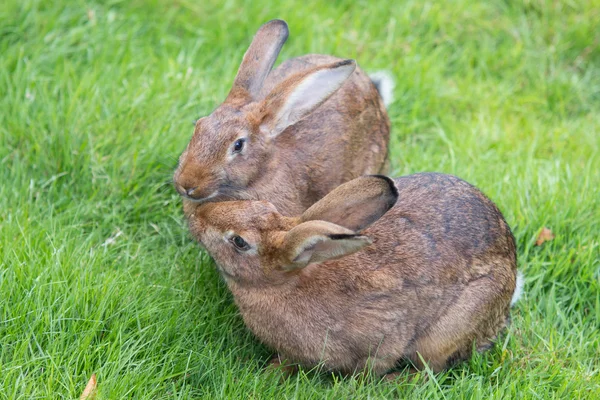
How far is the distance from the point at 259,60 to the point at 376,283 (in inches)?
61.8

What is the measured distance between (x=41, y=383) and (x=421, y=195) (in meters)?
2.17

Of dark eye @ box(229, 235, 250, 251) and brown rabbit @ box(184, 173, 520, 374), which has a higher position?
dark eye @ box(229, 235, 250, 251)

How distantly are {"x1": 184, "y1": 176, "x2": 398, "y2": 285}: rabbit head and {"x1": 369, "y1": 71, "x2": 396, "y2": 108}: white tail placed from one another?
204 centimetres

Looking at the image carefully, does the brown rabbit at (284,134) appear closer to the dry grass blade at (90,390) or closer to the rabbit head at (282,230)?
the rabbit head at (282,230)

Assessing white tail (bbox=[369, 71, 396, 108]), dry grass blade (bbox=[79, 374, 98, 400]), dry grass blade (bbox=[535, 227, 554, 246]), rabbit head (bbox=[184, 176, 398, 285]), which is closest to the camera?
dry grass blade (bbox=[79, 374, 98, 400])

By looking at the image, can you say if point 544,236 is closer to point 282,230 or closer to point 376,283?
point 376,283

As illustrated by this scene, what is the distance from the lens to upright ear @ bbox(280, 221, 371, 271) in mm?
3891

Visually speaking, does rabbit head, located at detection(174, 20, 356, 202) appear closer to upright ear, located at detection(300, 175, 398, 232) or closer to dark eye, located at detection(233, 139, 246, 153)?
dark eye, located at detection(233, 139, 246, 153)

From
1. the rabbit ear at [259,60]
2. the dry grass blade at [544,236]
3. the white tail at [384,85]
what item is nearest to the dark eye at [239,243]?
the rabbit ear at [259,60]

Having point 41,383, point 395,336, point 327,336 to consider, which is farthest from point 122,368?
point 395,336

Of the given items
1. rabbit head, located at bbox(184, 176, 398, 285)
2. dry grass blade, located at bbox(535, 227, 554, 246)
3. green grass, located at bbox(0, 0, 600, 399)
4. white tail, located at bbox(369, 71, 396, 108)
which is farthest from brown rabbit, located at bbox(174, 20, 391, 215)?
dry grass blade, located at bbox(535, 227, 554, 246)

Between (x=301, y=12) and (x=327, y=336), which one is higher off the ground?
(x=301, y=12)

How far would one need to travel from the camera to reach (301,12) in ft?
22.5

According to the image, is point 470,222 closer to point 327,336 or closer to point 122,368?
point 327,336
